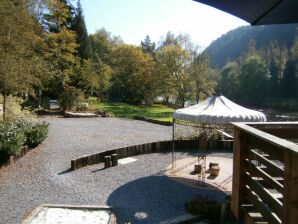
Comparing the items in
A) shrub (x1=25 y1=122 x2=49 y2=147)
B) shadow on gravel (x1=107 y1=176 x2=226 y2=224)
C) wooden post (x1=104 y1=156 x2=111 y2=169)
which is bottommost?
shadow on gravel (x1=107 y1=176 x2=226 y2=224)

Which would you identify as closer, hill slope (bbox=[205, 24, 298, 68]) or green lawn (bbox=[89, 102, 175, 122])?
green lawn (bbox=[89, 102, 175, 122])

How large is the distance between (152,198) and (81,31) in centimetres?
2784

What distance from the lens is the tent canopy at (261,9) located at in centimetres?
392

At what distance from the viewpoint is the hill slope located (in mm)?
89938

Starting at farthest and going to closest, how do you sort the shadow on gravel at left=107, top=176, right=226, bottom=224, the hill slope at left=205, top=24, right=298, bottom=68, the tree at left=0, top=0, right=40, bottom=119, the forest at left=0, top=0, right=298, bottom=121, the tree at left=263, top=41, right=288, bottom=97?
the hill slope at left=205, top=24, right=298, bottom=68 → the tree at left=263, top=41, right=288, bottom=97 → the forest at left=0, top=0, right=298, bottom=121 → the tree at left=0, top=0, right=40, bottom=119 → the shadow on gravel at left=107, top=176, right=226, bottom=224

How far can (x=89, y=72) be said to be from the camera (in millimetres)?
27875

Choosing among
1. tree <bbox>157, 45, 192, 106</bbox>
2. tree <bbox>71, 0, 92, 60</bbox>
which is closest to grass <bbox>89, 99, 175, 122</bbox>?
tree <bbox>157, 45, 192, 106</bbox>

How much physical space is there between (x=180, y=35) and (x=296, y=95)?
2837 centimetres

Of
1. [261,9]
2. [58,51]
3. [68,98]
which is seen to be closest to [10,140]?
[261,9]

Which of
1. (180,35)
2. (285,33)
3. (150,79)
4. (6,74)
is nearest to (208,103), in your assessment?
(6,74)

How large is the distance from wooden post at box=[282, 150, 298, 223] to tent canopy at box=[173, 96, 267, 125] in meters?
7.41

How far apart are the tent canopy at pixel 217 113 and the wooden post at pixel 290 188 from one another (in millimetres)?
7412

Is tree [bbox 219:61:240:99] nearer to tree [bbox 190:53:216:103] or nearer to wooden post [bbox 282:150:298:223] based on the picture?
tree [bbox 190:53:216:103]

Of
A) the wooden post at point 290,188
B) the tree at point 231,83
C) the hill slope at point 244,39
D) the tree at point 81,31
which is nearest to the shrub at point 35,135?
the wooden post at point 290,188
